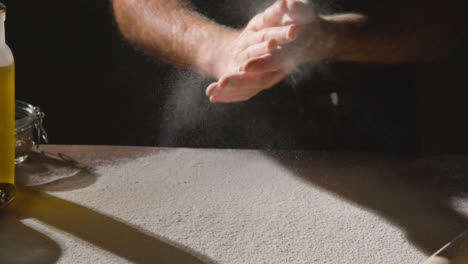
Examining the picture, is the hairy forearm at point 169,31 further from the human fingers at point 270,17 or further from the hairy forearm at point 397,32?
the hairy forearm at point 397,32

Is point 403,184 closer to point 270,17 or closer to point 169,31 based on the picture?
point 270,17

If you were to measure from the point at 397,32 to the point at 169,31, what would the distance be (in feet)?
1.46

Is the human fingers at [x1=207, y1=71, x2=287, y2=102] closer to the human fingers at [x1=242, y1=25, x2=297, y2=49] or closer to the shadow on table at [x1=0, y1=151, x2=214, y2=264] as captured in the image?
the human fingers at [x1=242, y1=25, x2=297, y2=49]

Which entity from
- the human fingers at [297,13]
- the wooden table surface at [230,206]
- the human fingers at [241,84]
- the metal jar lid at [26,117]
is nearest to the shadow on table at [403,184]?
the wooden table surface at [230,206]

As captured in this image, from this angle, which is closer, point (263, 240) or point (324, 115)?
point (263, 240)

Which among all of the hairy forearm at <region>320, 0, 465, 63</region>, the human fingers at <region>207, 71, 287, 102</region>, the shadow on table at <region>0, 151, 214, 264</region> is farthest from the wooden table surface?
the hairy forearm at <region>320, 0, 465, 63</region>

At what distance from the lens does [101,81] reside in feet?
3.84

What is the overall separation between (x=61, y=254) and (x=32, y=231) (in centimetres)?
7

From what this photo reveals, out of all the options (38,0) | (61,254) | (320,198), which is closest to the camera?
(61,254)

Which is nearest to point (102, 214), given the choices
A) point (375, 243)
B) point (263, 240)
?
point (263, 240)

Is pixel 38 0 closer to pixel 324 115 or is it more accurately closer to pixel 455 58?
pixel 324 115

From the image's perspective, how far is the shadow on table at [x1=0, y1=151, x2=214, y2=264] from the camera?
2.27 ft

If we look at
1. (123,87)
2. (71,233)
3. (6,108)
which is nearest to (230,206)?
(71,233)

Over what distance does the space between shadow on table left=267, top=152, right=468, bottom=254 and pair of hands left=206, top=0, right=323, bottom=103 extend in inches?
5.7
